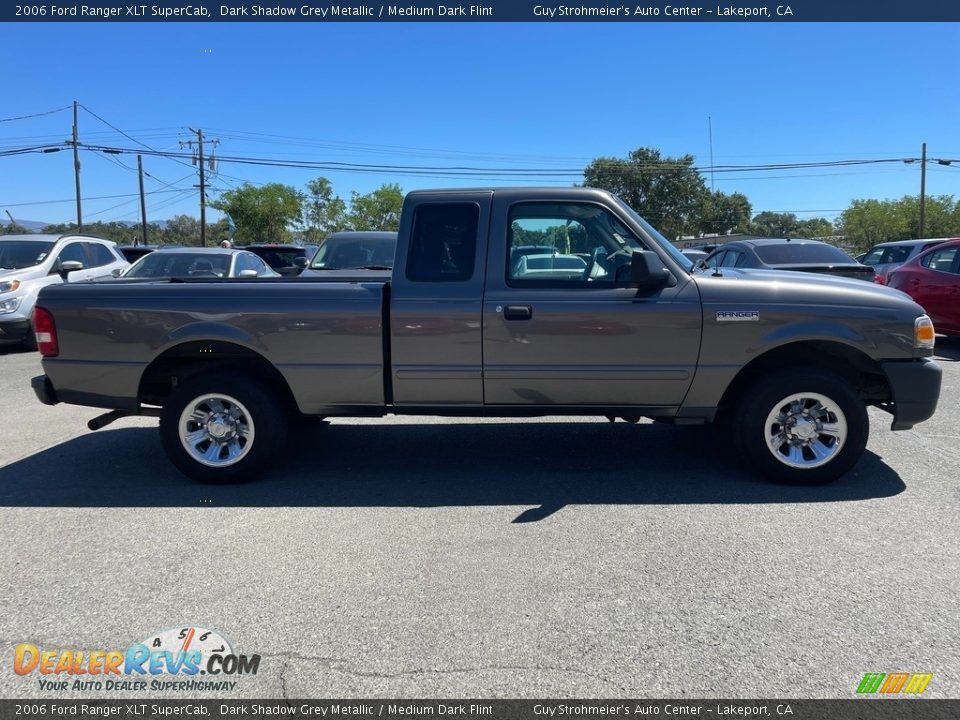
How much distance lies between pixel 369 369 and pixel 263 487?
1164mm

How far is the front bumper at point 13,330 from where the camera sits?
10664mm

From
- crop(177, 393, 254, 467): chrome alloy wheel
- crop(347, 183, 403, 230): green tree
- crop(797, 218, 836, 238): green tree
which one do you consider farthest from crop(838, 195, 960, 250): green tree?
crop(177, 393, 254, 467): chrome alloy wheel

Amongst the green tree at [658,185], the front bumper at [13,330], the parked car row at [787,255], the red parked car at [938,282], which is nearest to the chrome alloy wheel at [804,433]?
the parked car row at [787,255]

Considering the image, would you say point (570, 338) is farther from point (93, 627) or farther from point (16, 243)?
point (16, 243)

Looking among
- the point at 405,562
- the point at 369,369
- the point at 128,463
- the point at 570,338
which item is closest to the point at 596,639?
the point at 405,562

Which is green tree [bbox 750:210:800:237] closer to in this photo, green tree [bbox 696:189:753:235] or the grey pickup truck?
green tree [bbox 696:189:753:235]

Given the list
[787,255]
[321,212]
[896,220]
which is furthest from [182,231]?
[787,255]

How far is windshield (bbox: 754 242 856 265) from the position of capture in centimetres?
1019

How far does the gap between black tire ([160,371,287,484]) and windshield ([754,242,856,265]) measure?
25.8ft

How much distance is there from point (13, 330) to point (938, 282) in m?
14.2

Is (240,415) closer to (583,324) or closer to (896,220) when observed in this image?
(583,324)

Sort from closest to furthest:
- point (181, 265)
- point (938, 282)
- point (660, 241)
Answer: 1. point (660, 241)
2. point (181, 265)
3. point (938, 282)

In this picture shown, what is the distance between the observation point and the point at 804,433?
4777 millimetres

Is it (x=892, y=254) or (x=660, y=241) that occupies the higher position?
(x=892, y=254)
